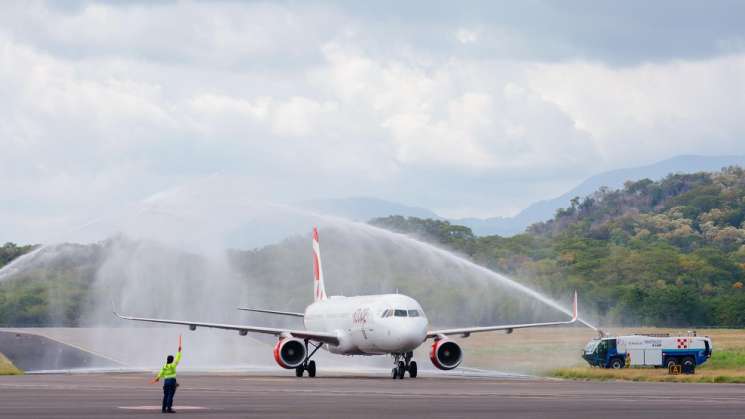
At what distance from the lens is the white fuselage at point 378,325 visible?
226 feet

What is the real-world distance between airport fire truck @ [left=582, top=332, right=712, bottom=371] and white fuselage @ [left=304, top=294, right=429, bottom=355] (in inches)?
552

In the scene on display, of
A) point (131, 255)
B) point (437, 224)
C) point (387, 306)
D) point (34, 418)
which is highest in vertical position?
point (437, 224)

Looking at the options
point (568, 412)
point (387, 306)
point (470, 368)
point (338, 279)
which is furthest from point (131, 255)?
point (568, 412)

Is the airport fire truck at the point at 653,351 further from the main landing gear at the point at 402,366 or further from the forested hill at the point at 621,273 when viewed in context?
the forested hill at the point at 621,273

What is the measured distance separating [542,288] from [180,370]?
128 ft

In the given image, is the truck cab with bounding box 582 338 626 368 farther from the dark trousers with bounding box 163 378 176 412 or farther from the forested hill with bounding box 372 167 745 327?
the dark trousers with bounding box 163 378 176 412

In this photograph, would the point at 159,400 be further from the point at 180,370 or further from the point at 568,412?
the point at 180,370

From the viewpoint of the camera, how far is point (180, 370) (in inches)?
3391

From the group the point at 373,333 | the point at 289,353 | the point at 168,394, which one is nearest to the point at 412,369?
the point at 373,333

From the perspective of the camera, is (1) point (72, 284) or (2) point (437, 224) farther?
(2) point (437, 224)

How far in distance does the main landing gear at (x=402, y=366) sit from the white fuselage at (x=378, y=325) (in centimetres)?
75

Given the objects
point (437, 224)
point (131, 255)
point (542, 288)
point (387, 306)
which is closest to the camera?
point (387, 306)

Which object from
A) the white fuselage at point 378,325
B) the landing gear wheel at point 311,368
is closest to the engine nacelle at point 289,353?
the landing gear wheel at point 311,368

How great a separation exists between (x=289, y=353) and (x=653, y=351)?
812 inches
